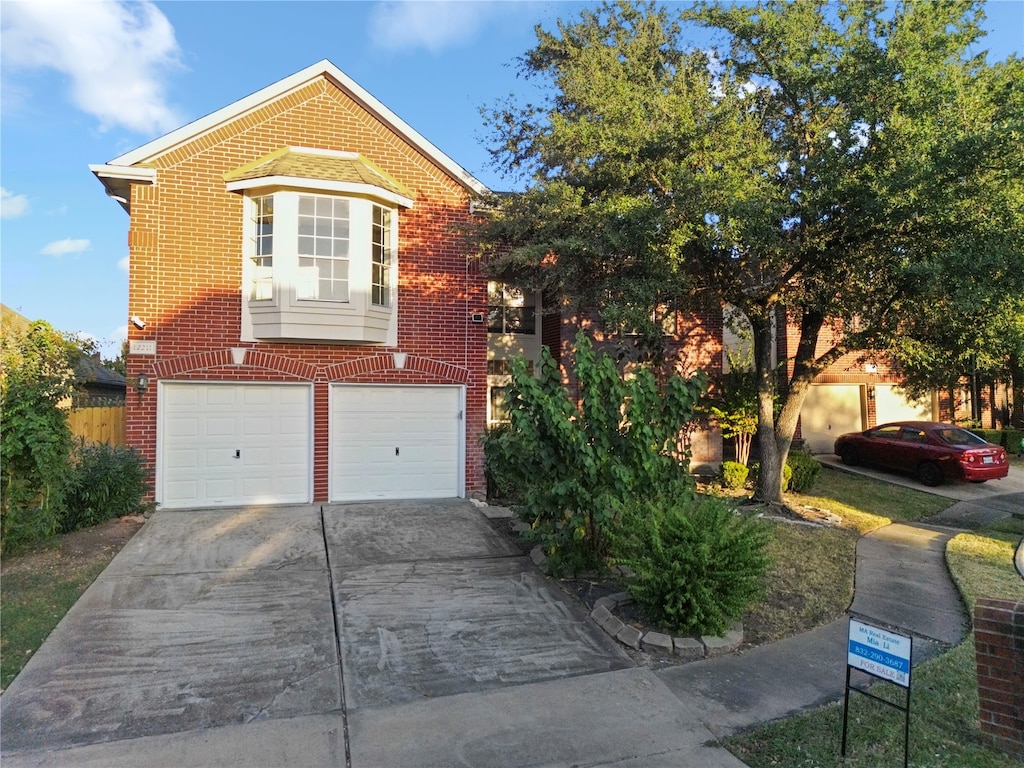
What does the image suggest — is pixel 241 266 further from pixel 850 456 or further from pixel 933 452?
pixel 850 456

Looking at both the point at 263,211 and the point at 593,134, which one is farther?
the point at 263,211

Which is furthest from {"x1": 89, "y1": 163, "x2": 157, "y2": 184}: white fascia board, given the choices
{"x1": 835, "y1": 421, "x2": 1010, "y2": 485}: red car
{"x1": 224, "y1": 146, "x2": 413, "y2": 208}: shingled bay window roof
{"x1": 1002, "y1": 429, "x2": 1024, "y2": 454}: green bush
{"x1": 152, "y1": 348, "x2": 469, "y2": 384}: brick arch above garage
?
{"x1": 1002, "y1": 429, "x2": 1024, "y2": 454}: green bush

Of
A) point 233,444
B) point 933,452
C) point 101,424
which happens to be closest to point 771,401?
point 933,452

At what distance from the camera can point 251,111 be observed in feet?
36.0

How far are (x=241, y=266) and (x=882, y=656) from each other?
10461 millimetres

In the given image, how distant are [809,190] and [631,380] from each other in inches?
179

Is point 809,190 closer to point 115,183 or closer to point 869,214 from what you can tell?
point 869,214

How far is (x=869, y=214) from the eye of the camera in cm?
856

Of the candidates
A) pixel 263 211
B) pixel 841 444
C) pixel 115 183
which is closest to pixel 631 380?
pixel 263 211

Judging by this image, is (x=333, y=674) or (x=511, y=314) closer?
(x=333, y=674)

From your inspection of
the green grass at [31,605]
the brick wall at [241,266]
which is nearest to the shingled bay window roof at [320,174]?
the brick wall at [241,266]

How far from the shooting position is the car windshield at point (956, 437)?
1455 cm

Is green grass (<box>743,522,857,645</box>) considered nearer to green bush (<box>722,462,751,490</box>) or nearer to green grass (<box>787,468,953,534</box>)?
green grass (<box>787,468,953,534</box>)

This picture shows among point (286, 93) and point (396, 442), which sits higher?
point (286, 93)
